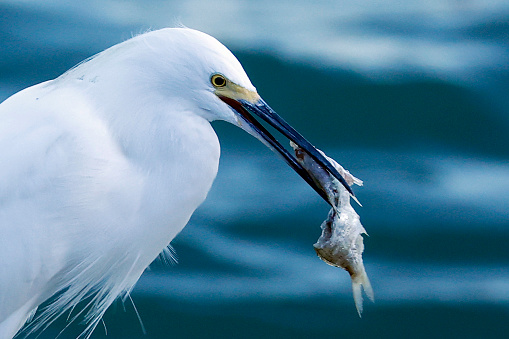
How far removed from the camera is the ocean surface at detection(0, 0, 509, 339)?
151 inches

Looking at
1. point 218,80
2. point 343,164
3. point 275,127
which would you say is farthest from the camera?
point 343,164

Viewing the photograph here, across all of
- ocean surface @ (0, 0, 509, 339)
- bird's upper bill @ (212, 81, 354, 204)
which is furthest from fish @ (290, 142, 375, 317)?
ocean surface @ (0, 0, 509, 339)

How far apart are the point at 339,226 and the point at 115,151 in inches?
28.9

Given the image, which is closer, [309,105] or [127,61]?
[127,61]

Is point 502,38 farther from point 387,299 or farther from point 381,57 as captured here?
point 387,299

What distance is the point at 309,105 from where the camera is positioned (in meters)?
4.71

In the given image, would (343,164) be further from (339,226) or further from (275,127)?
(275,127)

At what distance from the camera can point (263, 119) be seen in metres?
2.75

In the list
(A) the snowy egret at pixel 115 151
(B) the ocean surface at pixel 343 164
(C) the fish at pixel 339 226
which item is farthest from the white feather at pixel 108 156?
(B) the ocean surface at pixel 343 164

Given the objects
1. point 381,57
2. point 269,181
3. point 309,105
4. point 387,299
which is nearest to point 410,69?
point 381,57

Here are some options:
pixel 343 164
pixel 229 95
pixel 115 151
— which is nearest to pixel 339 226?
pixel 229 95

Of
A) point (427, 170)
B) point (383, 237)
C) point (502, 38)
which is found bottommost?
point (383, 237)

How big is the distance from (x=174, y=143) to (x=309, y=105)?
2045 mm

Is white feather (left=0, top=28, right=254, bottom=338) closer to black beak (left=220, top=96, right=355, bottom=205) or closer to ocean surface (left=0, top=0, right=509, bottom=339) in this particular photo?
black beak (left=220, top=96, right=355, bottom=205)
